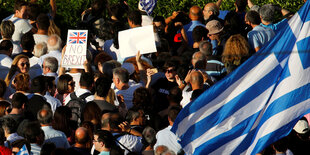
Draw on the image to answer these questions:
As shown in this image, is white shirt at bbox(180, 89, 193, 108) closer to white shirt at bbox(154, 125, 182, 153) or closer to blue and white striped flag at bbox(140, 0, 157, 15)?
white shirt at bbox(154, 125, 182, 153)

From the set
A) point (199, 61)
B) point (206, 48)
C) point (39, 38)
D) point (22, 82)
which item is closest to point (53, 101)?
point (22, 82)

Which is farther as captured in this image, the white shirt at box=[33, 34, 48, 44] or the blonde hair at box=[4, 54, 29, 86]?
the white shirt at box=[33, 34, 48, 44]

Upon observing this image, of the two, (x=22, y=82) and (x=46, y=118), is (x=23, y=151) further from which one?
(x=22, y=82)

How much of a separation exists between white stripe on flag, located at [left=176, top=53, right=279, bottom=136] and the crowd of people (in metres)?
0.83

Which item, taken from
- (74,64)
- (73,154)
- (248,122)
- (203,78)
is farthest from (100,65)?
(248,122)

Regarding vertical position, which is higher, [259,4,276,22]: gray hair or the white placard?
[259,4,276,22]: gray hair

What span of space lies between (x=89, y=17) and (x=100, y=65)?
2.62m

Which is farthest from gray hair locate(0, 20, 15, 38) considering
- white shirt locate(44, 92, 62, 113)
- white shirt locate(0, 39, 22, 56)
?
white shirt locate(44, 92, 62, 113)

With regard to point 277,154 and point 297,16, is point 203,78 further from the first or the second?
point 297,16

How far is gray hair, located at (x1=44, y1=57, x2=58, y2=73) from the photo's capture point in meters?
13.3

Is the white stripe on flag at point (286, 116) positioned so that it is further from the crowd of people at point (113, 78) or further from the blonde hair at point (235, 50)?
the blonde hair at point (235, 50)

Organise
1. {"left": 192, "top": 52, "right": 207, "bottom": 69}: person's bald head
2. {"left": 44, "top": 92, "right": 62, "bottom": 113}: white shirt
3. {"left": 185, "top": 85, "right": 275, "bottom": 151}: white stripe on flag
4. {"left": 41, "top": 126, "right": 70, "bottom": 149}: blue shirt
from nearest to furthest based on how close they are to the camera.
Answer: {"left": 185, "top": 85, "right": 275, "bottom": 151}: white stripe on flag → {"left": 41, "top": 126, "right": 70, "bottom": 149}: blue shirt → {"left": 44, "top": 92, "right": 62, "bottom": 113}: white shirt → {"left": 192, "top": 52, "right": 207, "bottom": 69}: person's bald head

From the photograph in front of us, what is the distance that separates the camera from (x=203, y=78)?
42.0 feet

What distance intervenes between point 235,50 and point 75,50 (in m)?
2.55
